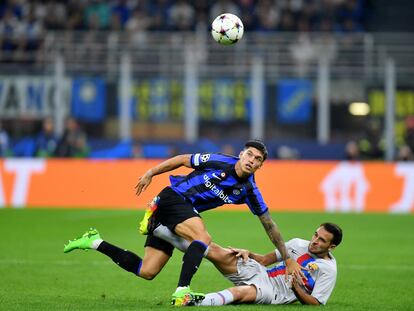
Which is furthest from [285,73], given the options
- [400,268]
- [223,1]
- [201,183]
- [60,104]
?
[201,183]

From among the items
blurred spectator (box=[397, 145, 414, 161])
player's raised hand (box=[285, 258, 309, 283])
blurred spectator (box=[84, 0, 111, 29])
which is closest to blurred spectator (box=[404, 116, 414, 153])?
blurred spectator (box=[397, 145, 414, 161])

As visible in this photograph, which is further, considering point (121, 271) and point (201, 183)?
point (121, 271)

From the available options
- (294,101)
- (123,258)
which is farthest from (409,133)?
(123,258)

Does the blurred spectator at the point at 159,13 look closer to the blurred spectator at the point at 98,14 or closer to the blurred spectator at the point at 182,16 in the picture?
the blurred spectator at the point at 182,16

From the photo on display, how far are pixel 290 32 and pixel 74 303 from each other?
19.7m

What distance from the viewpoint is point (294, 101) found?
26.5m

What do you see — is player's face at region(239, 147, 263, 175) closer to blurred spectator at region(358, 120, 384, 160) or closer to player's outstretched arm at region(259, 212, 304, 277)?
player's outstretched arm at region(259, 212, 304, 277)

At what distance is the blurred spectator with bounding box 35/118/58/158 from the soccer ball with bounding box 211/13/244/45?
12735mm

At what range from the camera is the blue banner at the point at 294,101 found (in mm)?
26406

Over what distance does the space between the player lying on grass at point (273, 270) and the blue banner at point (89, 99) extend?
17.0 m

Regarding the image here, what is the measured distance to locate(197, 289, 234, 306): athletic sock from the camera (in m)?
8.74

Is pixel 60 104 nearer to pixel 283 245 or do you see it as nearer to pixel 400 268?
pixel 400 268

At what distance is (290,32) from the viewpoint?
27875 mm

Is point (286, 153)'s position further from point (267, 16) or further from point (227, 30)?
point (227, 30)
